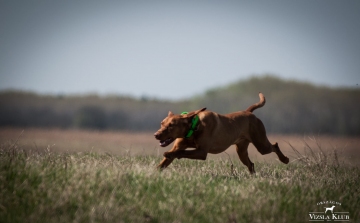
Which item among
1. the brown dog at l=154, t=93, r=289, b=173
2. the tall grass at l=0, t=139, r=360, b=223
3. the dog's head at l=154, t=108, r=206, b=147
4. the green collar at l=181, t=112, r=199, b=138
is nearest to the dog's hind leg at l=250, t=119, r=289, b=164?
the brown dog at l=154, t=93, r=289, b=173

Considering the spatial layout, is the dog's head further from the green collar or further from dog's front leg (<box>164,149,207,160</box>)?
dog's front leg (<box>164,149,207,160</box>)

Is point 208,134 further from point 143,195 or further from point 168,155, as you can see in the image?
point 143,195

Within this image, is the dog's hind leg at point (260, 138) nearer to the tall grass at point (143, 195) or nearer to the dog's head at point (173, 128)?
the tall grass at point (143, 195)

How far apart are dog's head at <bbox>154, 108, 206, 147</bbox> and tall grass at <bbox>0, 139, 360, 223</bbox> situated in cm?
61

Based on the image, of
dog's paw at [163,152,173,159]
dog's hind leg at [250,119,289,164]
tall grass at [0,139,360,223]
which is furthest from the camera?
dog's hind leg at [250,119,289,164]

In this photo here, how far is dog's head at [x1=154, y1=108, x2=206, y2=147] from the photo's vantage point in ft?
26.1

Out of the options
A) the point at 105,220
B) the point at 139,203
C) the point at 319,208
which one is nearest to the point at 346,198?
the point at 319,208

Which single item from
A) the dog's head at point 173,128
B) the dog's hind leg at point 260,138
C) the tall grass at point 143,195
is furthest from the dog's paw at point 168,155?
the dog's hind leg at point 260,138

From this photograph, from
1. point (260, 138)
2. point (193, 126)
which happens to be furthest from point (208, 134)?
point (260, 138)

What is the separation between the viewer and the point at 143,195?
6348 mm

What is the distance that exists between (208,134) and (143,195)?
240 centimetres

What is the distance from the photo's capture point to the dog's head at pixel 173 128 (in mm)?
7941

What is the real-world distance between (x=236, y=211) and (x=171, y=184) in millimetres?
1267

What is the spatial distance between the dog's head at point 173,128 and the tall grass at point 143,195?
2.00ft
